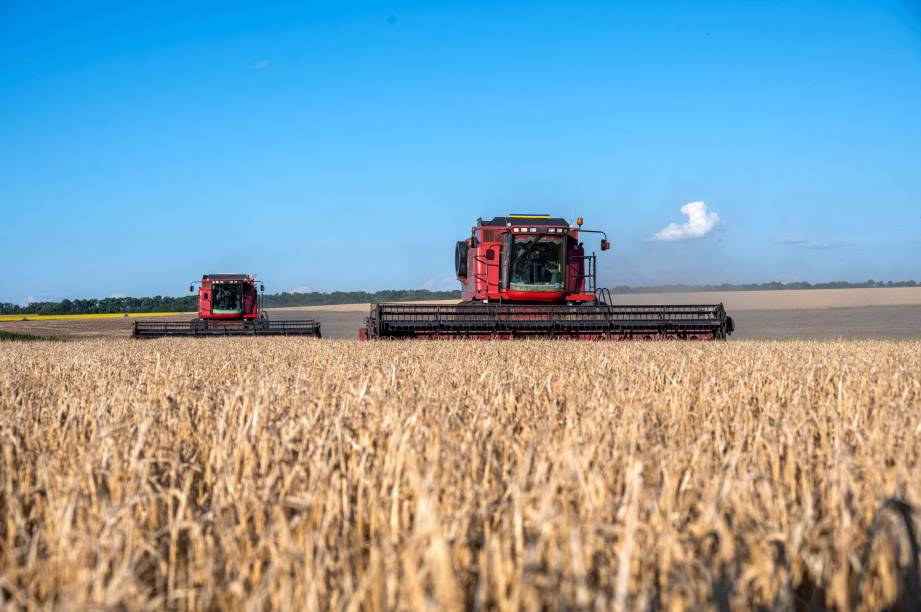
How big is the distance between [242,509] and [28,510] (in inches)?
36.7

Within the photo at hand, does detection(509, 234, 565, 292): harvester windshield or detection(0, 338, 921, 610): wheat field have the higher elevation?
detection(509, 234, 565, 292): harvester windshield

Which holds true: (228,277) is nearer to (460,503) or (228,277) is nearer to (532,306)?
(532,306)

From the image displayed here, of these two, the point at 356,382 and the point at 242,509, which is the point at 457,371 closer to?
the point at 356,382

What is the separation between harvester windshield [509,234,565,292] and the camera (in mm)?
15438

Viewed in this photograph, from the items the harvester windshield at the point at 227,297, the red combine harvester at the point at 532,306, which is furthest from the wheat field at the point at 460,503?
the harvester windshield at the point at 227,297

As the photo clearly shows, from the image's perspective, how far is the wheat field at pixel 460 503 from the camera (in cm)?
168

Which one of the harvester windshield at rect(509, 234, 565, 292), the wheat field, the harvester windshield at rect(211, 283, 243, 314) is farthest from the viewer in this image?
the harvester windshield at rect(211, 283, 243, 314)

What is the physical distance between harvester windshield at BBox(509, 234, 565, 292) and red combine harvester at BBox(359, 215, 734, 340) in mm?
19

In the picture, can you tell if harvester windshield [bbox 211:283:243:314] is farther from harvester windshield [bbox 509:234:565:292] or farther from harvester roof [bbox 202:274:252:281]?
harvester windshield [bbox 509:234:565:292]

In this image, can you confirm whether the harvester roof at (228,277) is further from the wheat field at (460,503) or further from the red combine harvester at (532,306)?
the wheat field at (460,503)

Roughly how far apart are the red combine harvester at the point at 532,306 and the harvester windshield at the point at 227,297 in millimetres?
9698

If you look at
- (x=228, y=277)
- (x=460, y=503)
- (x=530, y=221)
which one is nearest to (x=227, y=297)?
(x=228, y=277)

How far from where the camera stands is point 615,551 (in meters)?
1.93

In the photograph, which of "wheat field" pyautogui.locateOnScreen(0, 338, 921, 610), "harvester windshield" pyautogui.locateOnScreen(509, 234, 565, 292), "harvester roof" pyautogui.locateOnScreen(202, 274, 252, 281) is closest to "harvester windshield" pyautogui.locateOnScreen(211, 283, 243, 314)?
"harvester roof" pyautogui.locateOnScreen(202, 274, 252, 281)
